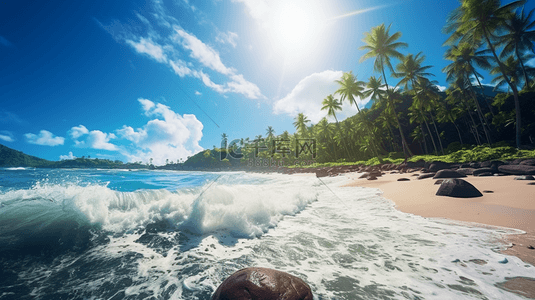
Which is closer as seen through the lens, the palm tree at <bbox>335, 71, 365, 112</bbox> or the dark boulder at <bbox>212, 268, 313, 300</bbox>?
the dark boulder at <bbox>212, 268, 313, 300</bbox>

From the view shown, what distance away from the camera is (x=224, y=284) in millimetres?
2209

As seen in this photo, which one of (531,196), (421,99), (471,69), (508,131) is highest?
(471,69)

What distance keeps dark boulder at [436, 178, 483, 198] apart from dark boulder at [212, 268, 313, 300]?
6123mm

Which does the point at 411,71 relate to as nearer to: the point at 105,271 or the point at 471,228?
the point at 471,228

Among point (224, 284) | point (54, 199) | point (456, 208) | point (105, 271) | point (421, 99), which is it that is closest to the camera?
point (224, 284)

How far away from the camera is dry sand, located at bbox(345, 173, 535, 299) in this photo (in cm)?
270

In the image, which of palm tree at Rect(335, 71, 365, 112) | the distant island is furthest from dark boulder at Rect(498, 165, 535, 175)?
the distant island

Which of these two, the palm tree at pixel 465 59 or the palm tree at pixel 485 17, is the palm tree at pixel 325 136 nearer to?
the palm tree at pixel 465 59

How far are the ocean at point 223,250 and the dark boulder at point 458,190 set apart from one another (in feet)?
5.65

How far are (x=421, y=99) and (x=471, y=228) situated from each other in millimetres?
29146

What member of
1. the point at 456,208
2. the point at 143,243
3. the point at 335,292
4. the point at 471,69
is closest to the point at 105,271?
the point at 143,243

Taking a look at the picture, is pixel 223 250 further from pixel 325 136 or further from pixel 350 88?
pixel 325 136

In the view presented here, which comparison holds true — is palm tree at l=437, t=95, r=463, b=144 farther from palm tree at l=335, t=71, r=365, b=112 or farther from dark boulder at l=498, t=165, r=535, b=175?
dark boulder at l=498, t=165, r=535, b=175

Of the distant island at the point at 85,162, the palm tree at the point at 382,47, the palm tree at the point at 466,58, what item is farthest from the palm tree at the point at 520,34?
the distant island at the point at 85,162
